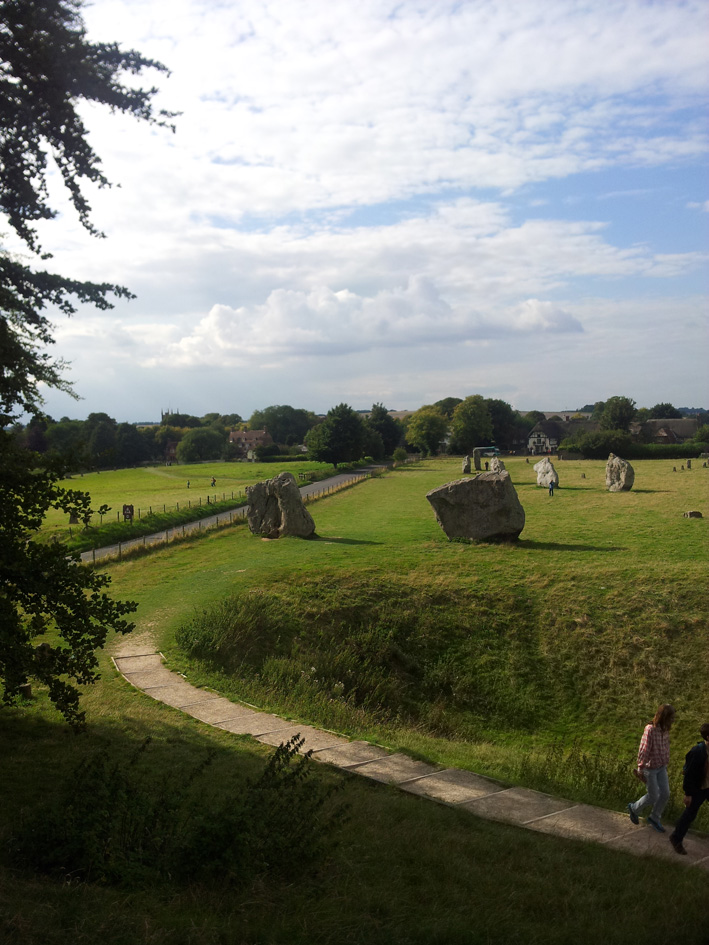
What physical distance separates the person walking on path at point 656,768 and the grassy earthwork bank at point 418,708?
1.09m

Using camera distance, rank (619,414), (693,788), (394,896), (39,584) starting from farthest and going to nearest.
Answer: (619,414)
(693,788)
(39,584)
(394,896)

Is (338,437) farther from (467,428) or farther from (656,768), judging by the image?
(656,768)

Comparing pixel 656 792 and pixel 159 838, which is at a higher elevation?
pixel 159 838

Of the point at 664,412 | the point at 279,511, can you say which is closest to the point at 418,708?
the point at 279,511

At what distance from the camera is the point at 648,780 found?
9.89 meters

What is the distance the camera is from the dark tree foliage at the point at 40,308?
27.8 feet

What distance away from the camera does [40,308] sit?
9.49 metres

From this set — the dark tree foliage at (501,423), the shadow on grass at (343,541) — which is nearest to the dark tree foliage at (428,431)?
the dark tree foliage at (501,423)

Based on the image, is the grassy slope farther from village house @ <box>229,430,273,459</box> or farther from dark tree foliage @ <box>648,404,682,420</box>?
dark tree foliage @ <box>648,404,682,420</box>

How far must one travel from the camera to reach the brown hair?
9766mm

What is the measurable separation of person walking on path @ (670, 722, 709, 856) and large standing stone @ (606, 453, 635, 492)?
3903cm

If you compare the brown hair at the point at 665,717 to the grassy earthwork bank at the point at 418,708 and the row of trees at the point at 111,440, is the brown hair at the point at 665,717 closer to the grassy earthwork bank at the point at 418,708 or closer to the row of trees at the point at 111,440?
the grassy earthwork bank at the point at 418,708

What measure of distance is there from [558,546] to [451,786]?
17544 mm

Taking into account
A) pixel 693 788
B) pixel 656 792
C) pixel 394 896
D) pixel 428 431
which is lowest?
pixel 656 792
